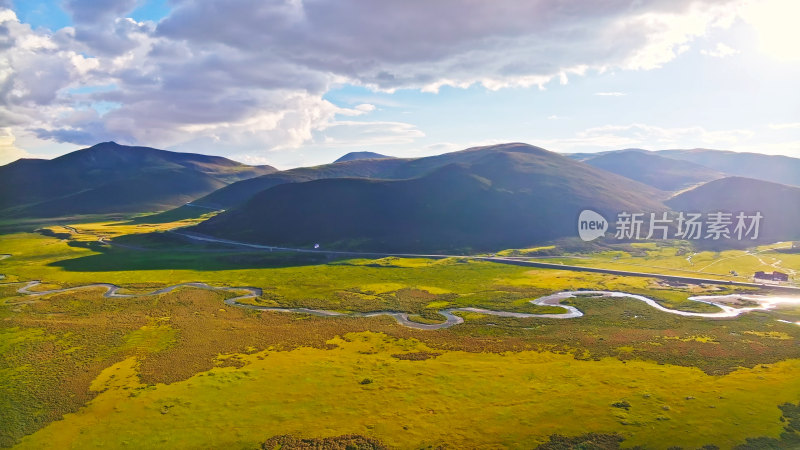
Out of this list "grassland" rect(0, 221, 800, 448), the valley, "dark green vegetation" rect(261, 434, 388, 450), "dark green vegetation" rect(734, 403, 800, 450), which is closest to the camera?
"dark green vegetation" rect(734, 403, 800, 450)

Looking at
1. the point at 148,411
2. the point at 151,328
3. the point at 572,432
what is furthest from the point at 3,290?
the point at 572,432

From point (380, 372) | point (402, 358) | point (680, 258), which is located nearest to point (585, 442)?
point (380, 372)

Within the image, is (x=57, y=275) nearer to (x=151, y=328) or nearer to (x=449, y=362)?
(x=151, y=328)

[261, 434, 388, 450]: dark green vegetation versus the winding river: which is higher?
the winding river

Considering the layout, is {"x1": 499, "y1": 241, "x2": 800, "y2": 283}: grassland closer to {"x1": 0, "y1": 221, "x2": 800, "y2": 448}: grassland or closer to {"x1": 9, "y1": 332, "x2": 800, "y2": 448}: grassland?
{"x1": 0, "y1": 221, "x2": 800, "y2": 448}: grassland

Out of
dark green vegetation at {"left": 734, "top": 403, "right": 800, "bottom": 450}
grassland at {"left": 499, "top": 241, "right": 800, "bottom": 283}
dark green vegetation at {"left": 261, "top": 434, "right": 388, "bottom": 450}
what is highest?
grassland at {"left": 499, "top": 241, "right": 800, "bottom": 283}

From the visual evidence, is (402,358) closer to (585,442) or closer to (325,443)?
(325,443)

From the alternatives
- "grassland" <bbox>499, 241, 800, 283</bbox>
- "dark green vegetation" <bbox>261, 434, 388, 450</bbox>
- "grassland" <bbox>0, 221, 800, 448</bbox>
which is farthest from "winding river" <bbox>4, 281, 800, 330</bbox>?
"dark green vegetation" <bbox>261, 434, 388, 450</bbox>

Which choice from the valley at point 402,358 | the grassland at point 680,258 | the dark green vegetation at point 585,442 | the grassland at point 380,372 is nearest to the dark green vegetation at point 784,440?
the valley at point 402,358
